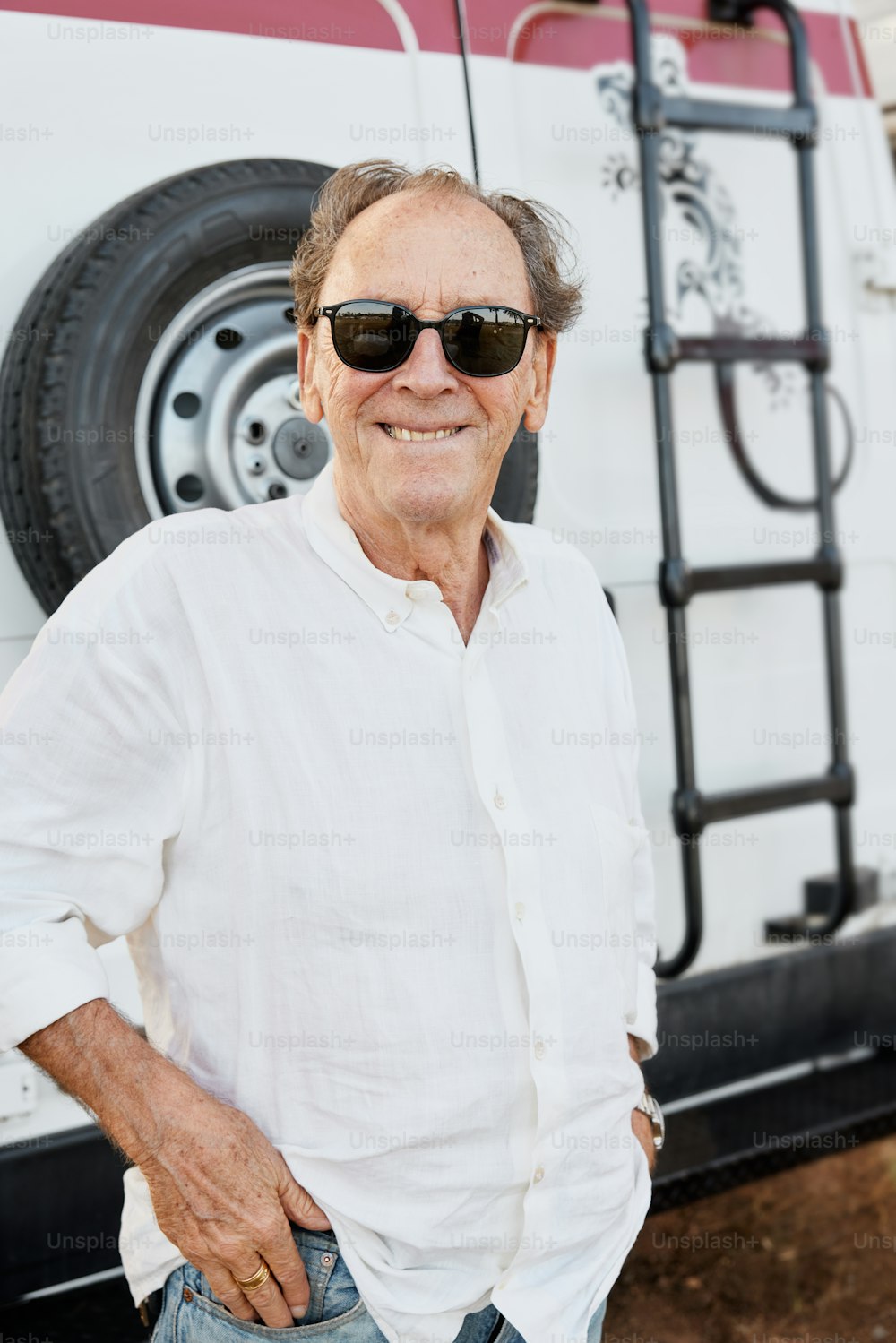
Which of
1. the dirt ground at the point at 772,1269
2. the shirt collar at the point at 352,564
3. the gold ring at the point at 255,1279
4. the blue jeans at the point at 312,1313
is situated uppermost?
the shirt collar at the point at 352,564

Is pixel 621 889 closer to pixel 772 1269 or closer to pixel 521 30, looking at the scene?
pixel 521 30

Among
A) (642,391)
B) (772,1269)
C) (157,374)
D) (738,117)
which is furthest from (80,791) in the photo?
(772,1269)

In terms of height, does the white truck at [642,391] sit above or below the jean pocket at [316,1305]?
above

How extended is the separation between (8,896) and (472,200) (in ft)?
2.76

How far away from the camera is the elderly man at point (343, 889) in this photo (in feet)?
4.05

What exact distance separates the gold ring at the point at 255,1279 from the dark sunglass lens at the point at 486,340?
2.94 feet

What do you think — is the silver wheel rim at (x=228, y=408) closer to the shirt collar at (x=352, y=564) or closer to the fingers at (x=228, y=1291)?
the shirt collar at (x=352, y=564)

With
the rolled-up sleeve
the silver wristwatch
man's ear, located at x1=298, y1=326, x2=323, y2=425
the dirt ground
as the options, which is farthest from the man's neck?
the dirt ground

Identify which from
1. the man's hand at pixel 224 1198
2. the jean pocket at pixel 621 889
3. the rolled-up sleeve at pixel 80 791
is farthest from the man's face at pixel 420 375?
the man's hand at pixel 224 1198

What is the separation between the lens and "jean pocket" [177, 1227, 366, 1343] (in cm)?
128

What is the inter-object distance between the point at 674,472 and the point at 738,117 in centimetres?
67

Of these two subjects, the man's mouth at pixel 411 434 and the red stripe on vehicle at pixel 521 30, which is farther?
the red stripe on vehicle at pixel 521 30

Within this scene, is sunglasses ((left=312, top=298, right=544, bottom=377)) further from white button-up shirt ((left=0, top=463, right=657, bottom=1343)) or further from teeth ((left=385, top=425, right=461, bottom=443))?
white button-up shirt ((left=0, top=463, right=657, bottom=1343))

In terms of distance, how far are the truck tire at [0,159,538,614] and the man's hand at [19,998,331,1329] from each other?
28.2 inches
